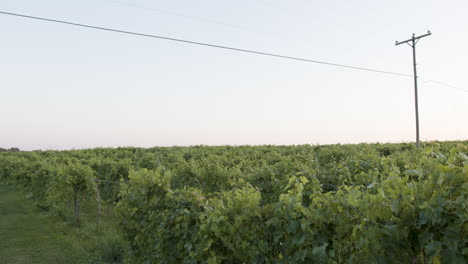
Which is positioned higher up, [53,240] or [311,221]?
[311,221]

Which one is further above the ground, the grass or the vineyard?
the vineyard

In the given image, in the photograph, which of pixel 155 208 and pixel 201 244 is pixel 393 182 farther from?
pixel 155 208

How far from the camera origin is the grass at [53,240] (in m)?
8.29

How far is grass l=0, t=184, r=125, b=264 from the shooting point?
8289 mm

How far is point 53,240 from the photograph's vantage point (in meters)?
9.84

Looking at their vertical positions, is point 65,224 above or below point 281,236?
below

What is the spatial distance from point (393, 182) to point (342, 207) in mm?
484

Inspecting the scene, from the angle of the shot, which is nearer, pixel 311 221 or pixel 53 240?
pixel 311 221

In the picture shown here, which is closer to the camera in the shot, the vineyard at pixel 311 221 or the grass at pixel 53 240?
the vineyard at pixel 311 221

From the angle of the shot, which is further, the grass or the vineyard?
the grass

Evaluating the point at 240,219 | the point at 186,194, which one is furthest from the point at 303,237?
the point at 186,194

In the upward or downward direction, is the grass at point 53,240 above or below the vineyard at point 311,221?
below

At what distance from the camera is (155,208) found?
568 centimetres

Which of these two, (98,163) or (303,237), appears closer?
(303,237)
